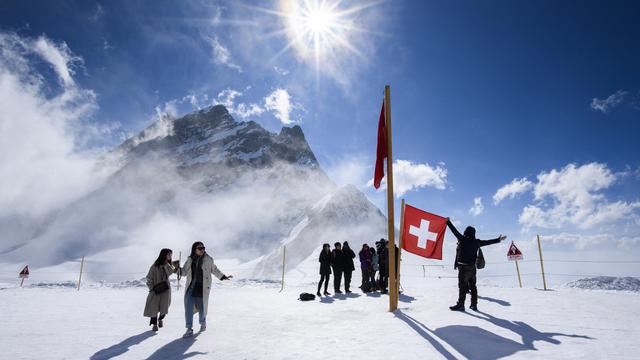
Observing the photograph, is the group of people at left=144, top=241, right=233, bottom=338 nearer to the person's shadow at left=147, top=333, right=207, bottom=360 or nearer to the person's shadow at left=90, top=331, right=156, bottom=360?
the person's shadow at left=147, top=333, right=207, bottom=360

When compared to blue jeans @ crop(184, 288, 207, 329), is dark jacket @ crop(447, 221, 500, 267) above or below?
above

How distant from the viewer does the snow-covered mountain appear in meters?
81.5

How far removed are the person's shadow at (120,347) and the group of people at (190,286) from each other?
412mm

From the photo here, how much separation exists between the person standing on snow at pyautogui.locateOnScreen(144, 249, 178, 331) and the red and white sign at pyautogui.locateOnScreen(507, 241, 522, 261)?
13034mm

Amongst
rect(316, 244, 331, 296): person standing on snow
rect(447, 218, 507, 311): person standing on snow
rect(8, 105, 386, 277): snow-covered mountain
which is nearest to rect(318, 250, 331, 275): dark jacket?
rect(316, 244, 331, 296): person standing on snow

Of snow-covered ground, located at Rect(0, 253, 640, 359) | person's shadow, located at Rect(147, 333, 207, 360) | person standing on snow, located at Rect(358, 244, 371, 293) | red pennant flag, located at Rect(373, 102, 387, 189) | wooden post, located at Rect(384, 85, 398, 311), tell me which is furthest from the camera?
person standing on snow, located at Rect(358, 244, 371, 293)

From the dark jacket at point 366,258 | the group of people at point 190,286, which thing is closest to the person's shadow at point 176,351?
the group of people at point 190,286

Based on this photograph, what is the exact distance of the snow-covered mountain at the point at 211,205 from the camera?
267 ft

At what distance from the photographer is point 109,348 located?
5.00 meters

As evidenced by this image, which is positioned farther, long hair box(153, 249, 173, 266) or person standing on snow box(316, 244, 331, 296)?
person standing on snow box(316, 244, 331, 296)

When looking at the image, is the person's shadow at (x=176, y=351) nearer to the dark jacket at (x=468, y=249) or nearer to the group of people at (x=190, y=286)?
the group of people at (x=190, y=286)

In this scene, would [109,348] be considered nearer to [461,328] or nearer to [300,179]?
[461,328]

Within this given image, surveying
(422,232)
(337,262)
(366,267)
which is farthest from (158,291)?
(366,267)

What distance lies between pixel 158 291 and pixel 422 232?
5833 millimetres
